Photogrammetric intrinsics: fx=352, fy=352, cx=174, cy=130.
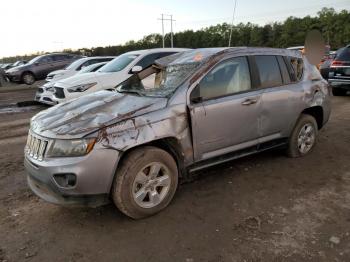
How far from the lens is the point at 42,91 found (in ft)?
37.0

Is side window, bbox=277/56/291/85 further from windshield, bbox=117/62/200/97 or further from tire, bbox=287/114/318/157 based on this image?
windshield, bbox=117/62/200/97

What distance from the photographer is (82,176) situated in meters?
3.30

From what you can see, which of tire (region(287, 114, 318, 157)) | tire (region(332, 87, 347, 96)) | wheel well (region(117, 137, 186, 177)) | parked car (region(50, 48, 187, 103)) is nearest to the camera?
wheel well (region(117, 137, 186, 177))

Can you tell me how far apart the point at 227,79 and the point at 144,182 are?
1.70 m

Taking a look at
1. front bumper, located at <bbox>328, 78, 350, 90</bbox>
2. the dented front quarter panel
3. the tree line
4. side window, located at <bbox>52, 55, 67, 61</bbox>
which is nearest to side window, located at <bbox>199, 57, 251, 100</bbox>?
the dented front quarter panel

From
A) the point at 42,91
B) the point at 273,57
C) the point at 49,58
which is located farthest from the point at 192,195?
the point at 49,58

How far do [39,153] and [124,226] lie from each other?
3.74 ft

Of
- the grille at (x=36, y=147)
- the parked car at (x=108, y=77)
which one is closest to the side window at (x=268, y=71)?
the grille at (x=36, y=147)

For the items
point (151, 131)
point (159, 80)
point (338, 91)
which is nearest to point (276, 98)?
point (159, 80)

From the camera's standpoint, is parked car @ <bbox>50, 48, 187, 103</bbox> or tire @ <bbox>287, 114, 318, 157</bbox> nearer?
tire @ <bbox>287, 114, 318, 157</bbox>

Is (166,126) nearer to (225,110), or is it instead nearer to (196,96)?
(196,96)

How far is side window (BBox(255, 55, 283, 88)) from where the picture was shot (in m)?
4.77

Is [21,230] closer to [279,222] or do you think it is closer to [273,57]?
[279,222]

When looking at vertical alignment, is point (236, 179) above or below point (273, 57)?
below
